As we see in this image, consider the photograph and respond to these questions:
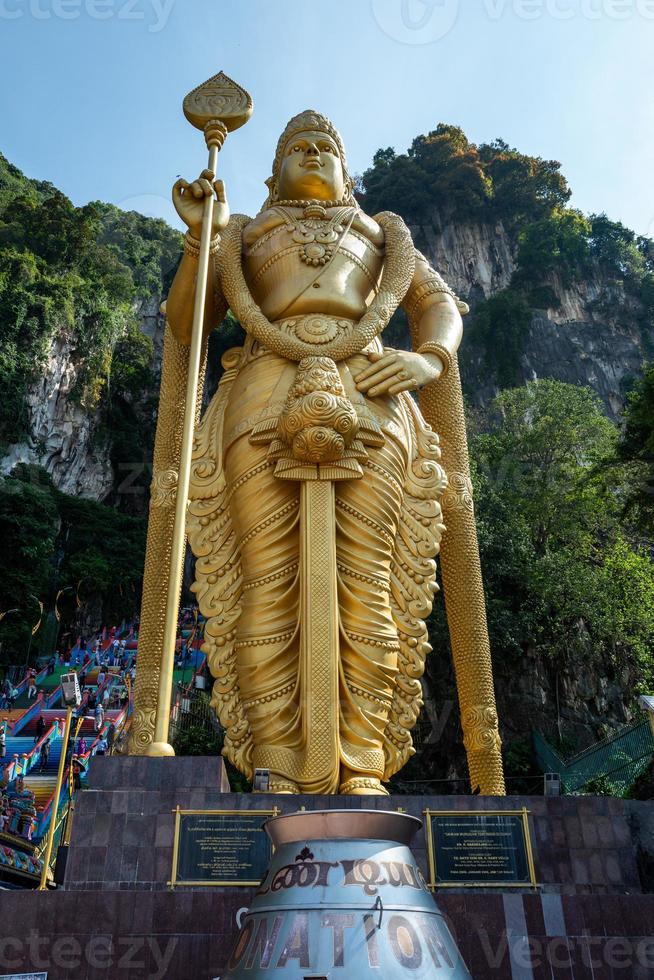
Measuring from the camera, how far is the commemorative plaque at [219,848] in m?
4.03

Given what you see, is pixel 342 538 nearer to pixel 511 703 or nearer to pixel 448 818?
pixel 448 818

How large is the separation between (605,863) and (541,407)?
16311 mm

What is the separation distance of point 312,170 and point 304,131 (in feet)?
1.37

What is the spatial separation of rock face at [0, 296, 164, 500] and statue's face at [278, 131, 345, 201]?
2174cm

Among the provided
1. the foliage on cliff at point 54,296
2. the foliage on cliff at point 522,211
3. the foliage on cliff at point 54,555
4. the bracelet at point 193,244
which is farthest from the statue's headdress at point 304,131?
the foliage on cliff at point 522,211

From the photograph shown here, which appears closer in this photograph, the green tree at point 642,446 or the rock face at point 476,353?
the green tree at point 642,446

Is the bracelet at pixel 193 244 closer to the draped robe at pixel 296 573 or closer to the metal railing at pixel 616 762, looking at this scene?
the draped robe at pixel 296 573

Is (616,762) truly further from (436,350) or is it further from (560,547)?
(560,547)

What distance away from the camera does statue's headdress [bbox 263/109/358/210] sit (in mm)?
6910

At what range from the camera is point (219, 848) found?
410 cm

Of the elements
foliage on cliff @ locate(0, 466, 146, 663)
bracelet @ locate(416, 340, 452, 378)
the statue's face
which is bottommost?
bracelet @ locate(416, 340, 452, 378)

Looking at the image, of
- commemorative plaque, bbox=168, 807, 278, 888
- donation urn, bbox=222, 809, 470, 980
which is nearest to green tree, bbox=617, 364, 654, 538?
commemorative plaque, bbox=168, 807, 278, 888

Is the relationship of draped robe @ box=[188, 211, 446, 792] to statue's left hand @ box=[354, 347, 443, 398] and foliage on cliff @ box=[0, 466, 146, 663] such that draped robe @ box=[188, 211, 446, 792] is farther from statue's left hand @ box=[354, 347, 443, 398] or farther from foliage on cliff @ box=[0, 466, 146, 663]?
foliage on cliff @ box=[0, 466, 146, 663]

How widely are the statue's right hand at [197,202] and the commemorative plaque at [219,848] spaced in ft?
12.5
